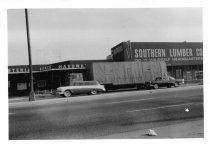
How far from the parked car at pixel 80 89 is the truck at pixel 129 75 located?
9.33 ft

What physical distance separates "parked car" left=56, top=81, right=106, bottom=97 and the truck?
2844mm

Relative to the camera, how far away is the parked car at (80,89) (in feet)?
71.2

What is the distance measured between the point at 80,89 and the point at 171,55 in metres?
18.8

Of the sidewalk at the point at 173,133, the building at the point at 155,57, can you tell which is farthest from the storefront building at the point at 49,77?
the sidewalk at the point at 173,133

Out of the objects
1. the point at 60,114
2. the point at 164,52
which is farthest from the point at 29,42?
the point at 164,52

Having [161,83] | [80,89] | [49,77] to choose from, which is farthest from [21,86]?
[161,83]

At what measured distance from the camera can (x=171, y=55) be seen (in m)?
36.3

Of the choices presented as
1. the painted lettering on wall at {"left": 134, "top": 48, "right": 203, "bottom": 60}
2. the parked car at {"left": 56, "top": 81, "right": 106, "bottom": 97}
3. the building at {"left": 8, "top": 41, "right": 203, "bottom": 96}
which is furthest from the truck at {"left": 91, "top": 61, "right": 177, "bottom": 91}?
the painted lettering on wall at {"left": 134, "top": 48, "right": 203, "bottom": 60}

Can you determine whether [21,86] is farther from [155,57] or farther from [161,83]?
[155,57]

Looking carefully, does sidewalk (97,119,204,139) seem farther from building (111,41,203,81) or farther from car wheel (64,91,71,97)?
building (111,41,203,81)

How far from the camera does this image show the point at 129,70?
26.7 meters

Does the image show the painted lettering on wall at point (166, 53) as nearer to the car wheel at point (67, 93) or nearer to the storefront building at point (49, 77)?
the storefront building at point (49, 77)
